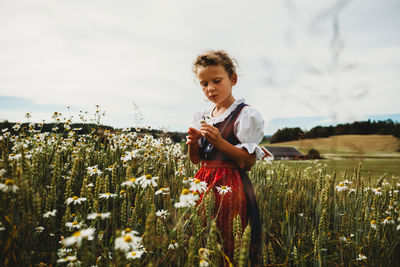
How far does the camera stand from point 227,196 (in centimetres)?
213

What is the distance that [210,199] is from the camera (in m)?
1.52

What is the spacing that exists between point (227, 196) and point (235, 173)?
27 cm

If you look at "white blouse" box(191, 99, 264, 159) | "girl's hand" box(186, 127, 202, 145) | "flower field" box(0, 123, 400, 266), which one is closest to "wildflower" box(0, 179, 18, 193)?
"flower field" box(0, 123, 400, 266)

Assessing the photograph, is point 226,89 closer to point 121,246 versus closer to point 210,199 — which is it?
point 210,199

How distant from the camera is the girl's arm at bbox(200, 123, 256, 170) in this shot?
211 cm

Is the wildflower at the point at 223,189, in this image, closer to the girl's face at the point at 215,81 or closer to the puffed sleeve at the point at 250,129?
the puffed sleeve at the point at 250,129

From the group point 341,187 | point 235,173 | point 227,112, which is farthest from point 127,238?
point 341,187

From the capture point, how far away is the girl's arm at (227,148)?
2111 mm

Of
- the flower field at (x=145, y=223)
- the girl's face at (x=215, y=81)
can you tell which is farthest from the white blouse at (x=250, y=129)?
the flower field at (x=145, y=223)

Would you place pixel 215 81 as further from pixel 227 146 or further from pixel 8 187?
pixel 8 187

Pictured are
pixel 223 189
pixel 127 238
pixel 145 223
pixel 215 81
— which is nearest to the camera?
pixel 127 238

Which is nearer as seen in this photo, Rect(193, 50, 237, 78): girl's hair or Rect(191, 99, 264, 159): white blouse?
Rect(191, 99, 264, 159): white blouse

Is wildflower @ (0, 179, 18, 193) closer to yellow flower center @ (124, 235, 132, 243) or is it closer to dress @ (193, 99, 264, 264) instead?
yellow flower center @ (124, 235, 132, 243)

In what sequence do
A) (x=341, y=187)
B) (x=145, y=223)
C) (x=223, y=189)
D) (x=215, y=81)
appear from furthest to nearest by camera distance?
(x=341, y=187) → (x=215, y=81) → (x=223, y=189) → (x=145, y=223)
